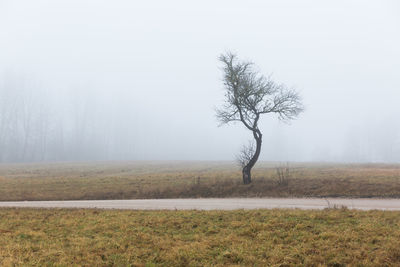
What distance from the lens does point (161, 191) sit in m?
21.1

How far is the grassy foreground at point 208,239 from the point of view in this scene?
24.0 feet

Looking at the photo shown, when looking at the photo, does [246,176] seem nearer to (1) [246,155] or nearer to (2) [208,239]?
(1) [246,155]

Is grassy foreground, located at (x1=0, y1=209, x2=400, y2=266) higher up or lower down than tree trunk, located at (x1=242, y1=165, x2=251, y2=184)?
lower down

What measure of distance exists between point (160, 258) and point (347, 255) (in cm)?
504

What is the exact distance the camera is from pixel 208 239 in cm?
900

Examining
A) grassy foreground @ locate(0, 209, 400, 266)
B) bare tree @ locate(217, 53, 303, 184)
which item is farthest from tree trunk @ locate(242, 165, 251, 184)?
grassy foreground @ locate(0, 209, 400, 266)

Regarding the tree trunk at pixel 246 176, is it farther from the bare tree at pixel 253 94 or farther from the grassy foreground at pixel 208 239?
the grassy foreground at pixel 208 239

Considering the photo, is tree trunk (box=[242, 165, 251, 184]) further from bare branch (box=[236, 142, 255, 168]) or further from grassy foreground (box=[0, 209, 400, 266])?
grassy foreground (box=[0, 209, 400, 266])

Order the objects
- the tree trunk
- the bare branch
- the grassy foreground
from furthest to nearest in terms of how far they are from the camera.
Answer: the bare branch
the tree trunk
the grassy foreground

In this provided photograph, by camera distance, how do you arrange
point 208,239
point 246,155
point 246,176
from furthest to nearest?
point 246,155 → point 246,176 → point 208,239

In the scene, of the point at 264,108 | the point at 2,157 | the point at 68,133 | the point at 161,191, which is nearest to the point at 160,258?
the point at 161,191

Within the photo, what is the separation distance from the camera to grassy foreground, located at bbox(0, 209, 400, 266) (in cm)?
733

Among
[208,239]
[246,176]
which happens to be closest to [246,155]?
[246,176]

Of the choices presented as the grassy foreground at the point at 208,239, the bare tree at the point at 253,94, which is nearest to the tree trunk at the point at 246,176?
the bare tree at the point at 253,94
